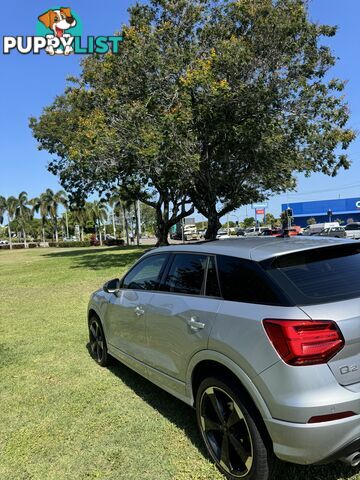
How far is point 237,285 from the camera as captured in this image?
3.21 meters

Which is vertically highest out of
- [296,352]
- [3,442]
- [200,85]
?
[200,85]

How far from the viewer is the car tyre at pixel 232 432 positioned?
9.31 feet

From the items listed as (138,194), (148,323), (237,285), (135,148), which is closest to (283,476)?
(237,285)

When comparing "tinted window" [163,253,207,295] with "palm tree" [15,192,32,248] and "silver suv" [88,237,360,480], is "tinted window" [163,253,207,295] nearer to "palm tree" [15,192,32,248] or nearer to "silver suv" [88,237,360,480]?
"silver suv" [88,237,360,480]

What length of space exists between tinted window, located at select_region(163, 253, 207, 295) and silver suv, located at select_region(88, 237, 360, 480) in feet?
0.04

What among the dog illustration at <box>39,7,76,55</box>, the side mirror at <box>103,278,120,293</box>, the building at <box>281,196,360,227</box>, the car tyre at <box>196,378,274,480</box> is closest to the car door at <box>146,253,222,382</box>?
the car tyre at <box>196,378,274,480</box>

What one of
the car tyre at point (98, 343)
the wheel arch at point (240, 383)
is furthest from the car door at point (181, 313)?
the car tyre at point (98, 343)

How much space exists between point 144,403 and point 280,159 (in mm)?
18947

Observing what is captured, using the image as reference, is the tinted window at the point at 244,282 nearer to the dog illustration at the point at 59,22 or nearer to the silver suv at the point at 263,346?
the silver suv at the point at 263,346

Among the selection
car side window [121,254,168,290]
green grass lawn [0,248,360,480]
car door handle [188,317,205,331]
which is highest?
car side window [121,254,168,290]

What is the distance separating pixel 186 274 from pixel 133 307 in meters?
0.92

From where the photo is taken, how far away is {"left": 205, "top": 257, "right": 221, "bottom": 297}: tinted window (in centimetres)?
338

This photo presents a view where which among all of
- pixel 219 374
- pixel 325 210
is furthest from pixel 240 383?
pixel 325 210

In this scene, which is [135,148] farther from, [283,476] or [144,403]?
[283,476]
